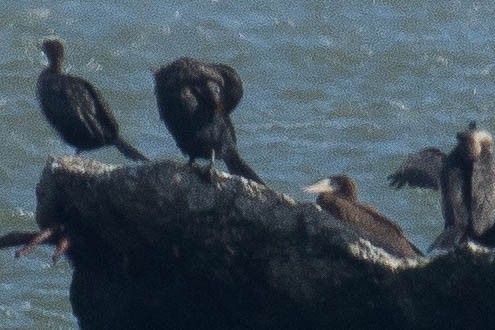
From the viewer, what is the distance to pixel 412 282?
8055mm

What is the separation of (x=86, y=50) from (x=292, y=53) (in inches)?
140

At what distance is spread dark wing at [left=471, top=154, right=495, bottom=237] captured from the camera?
10070mm

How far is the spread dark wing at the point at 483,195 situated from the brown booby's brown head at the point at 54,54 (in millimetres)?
3679

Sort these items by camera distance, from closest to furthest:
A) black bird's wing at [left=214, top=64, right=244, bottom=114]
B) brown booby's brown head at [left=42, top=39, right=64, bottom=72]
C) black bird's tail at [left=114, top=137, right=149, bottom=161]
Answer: black bird's wing at [left=214, top=64, right=244, bottom=114] → black bird's tail at [left=114, top=137, right=149, bottom=161] → brown booby's brown head at [left=42, top=39, right=64, bottom=72]

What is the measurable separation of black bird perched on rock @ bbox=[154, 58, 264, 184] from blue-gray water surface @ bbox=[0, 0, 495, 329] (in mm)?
10810

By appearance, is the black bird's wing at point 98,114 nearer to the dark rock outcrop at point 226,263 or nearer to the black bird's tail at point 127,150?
the black bird's tail at point 127,150

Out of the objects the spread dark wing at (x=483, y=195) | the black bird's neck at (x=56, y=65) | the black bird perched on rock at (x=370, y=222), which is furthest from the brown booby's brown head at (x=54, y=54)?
the spread dark wing at (x=483, y=195)

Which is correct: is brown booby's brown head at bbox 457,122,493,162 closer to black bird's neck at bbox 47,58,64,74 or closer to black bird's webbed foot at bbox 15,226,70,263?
black bird's webbed foot at bbox 15,226,70,263

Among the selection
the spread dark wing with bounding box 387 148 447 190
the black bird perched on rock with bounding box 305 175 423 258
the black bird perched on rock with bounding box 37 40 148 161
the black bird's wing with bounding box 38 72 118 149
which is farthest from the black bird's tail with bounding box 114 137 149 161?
the spread dark wing with bounding box 387 148 447 190

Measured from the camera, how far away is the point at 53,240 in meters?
8.99

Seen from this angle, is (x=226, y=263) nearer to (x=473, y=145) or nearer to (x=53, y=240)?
(x=53, y=240)

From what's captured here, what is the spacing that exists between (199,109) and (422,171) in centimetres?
289

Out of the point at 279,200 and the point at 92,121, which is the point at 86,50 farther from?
the point at 279,200

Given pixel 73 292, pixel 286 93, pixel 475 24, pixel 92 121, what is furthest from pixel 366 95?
pixel 73 292
